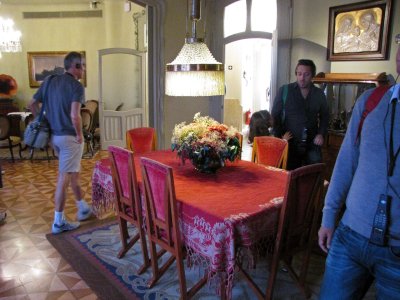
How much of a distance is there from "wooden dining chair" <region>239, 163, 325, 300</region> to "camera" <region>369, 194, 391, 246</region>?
85cm

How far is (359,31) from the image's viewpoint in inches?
166

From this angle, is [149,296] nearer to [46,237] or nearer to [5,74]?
[46,237]

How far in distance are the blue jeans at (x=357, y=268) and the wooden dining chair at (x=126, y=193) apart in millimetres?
1541

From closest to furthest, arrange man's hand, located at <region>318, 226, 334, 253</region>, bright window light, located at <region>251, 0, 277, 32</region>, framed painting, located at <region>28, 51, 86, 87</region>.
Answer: man's hand, located at <region>318, 226, 334, 253</region> → bright window light, located at <region>251, 0, 277, 32</region> → framed painting, located at <region>28, 51, 86, 87</region>

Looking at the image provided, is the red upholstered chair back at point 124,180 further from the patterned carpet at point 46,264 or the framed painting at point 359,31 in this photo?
the framed painting at point 359,31

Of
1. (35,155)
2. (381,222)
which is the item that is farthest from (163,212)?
(35,155)

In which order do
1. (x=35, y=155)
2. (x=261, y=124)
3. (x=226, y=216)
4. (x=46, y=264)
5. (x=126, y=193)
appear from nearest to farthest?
(x=226, y=216) < (x=126, y=193) < (x=46, y=264) < (x=261, y=124) < (x=35, y=155)

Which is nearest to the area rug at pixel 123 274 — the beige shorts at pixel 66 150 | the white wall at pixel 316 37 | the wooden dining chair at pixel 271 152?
the beige shorts at pixel 66 150

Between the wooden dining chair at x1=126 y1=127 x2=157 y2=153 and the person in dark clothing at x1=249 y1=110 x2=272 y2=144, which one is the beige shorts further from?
the person in dark clothing at x1=249 y1=110 x2=272 y2=144

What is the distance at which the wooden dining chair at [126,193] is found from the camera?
2.69 metres

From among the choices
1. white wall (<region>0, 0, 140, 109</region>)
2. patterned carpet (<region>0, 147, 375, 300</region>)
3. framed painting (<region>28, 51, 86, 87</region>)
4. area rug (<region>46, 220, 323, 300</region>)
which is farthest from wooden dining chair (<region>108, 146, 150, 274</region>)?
framed painting (<region>28, 51, 86, 87</region>)

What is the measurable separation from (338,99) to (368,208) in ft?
11.2

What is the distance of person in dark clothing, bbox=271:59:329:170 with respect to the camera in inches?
136

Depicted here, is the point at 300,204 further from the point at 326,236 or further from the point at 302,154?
the point at 302,154
